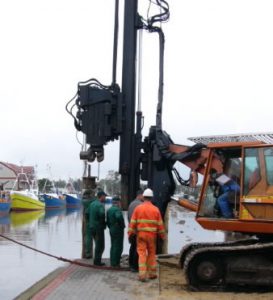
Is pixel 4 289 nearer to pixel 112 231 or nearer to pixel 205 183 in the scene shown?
pixel 112 231

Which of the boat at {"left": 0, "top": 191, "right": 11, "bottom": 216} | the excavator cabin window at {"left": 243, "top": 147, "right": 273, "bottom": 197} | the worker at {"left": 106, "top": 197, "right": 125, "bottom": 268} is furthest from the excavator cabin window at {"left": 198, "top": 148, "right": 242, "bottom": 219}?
the boat at {"left": 0, "top": 191, "right": 11, "bottom": 216}

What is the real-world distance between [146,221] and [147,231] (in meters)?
0.17

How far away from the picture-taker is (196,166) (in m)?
10.9

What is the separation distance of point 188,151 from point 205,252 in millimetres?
2327

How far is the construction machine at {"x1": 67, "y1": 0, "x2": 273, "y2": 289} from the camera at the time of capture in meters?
9.17

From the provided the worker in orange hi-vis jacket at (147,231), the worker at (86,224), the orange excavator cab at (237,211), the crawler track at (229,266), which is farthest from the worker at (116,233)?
the crawler track at (229,266)

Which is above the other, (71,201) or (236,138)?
(236,138)

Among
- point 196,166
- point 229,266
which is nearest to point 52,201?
point 196,166

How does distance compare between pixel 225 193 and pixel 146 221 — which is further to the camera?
pixel 146 221

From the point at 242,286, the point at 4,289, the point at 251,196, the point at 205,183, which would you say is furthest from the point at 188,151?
the point at 4,289

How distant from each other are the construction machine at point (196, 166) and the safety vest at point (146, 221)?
72 cm

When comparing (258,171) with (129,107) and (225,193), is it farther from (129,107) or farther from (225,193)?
(129,107)

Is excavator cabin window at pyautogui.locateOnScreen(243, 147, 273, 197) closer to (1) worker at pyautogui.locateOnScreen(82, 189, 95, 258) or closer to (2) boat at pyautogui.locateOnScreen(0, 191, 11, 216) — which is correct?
(1) worker at pyautogui.locateOnScreen(82, 189, 95, 258)

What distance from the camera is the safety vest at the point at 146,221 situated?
967 centimetres
